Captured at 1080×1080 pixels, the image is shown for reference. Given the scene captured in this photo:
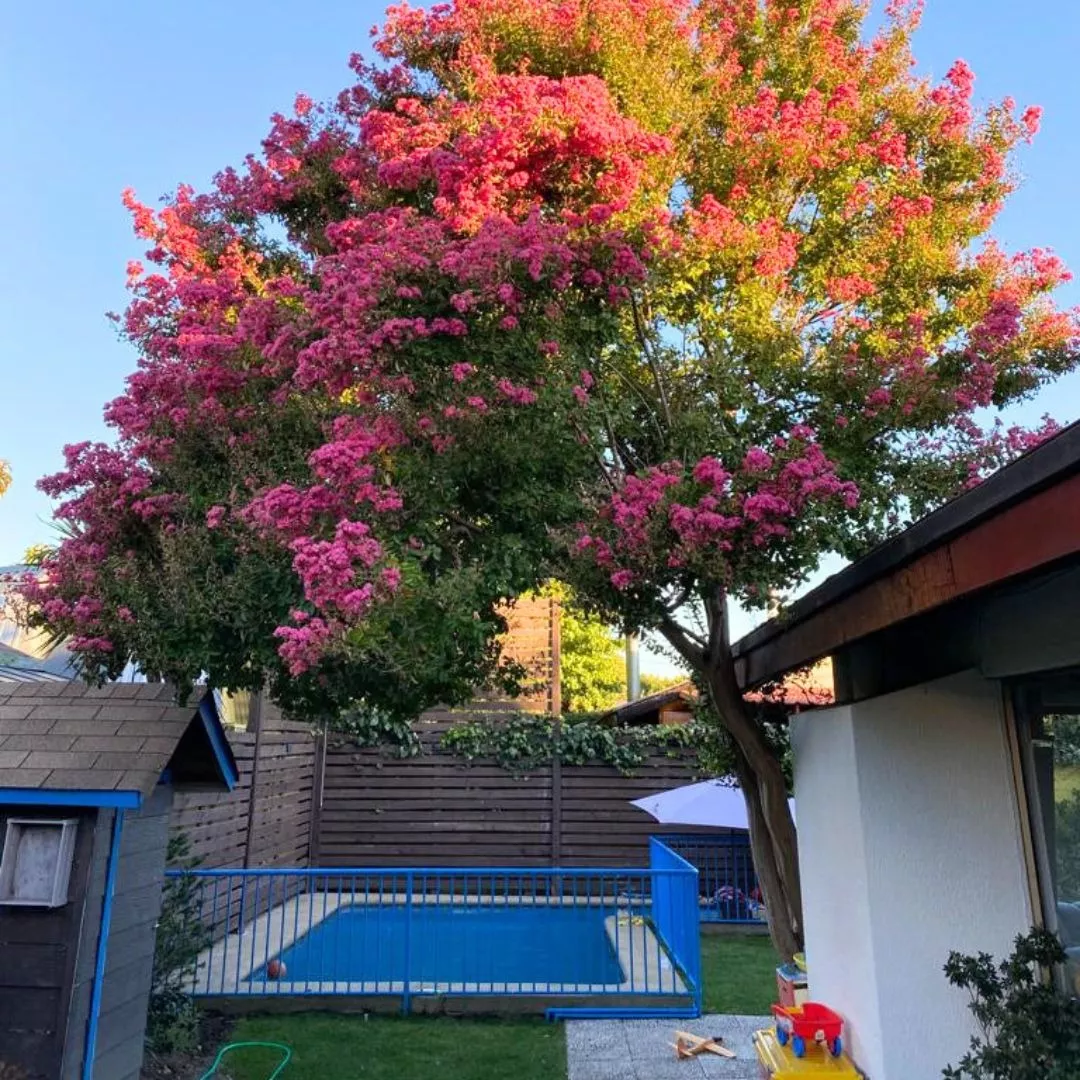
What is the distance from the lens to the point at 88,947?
4035 mm

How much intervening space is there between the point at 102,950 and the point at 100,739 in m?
0.96

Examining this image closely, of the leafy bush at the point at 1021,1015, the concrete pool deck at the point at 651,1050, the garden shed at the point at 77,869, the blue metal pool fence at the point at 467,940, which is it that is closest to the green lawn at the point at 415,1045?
the concrete pool deck at the point at 651,1050

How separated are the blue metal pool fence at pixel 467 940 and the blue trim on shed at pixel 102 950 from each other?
2.39 m

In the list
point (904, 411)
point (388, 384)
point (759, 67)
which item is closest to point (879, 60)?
point (759, 67)

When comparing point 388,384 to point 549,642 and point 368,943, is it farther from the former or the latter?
point 549,642

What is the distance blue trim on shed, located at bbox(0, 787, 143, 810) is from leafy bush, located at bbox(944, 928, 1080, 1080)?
11.3ft

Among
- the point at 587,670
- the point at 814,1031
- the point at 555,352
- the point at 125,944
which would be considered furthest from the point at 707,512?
the point at 587,670

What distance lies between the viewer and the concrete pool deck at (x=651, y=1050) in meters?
5.75

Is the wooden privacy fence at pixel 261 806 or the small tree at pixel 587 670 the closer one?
the wooden privacy fence at pixel 261 806

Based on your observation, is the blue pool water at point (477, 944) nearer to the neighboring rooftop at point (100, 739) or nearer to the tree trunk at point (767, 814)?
the tree trunk at point (767, 814)

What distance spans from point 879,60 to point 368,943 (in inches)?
415

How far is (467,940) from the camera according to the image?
11125mm

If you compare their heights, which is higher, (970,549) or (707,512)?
(707,512)

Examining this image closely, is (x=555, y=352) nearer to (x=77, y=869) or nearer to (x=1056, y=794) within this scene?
(x=1056, y=794)
